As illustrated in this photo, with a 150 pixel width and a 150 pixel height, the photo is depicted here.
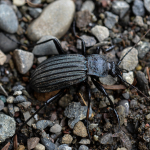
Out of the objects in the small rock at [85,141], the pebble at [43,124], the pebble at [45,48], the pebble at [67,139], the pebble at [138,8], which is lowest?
the small rock at [85,141]

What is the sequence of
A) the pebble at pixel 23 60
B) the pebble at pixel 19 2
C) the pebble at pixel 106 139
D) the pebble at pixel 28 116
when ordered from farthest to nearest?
the pebble at pixel 19 2 → the pebble at pixel 23 60 → the pebble at pixel 28 116 → the pebble at pixel 106 139

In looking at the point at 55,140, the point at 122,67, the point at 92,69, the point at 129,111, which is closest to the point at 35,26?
the point at 92,69

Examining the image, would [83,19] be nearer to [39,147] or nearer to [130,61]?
[130,61]

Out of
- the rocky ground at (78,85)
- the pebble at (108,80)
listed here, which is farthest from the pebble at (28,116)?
the pebble at (108,80)

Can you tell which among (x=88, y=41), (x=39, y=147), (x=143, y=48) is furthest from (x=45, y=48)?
(x=143, y=48)

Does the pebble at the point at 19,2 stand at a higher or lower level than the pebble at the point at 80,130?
higher

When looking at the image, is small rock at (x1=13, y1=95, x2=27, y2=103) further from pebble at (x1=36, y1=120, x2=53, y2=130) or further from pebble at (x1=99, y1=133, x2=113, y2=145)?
pebble at (x1=99, y1=133, x2=113, y2=145)

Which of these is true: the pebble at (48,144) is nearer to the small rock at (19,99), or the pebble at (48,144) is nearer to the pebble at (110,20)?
the small rock at (19,99)

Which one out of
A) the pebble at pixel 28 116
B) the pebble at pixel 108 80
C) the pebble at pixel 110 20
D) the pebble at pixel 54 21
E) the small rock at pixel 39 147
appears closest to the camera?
the small rock at pixel 39 147
